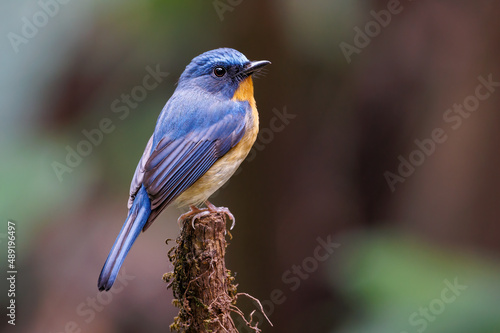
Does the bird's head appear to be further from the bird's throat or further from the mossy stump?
the mossy stump

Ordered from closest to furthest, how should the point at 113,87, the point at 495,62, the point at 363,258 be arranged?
1. the point at 363,258
2. the point at 113,87
3. the point at 495,62

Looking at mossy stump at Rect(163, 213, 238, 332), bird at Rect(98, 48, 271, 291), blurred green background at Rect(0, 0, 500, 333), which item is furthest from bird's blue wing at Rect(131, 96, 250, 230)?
blurred green background at Rect(0, 0, 500, 333)

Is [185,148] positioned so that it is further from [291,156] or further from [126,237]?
[291,156]

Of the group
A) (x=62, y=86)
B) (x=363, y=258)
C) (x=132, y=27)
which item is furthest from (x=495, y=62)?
(x=62, y=86)

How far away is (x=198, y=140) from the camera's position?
329 cm

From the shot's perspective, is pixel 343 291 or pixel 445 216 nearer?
pixel 343 291

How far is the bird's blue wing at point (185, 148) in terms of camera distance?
10.1 feet

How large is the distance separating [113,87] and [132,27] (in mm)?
479

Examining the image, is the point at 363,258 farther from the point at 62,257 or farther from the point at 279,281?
the point at 62,257

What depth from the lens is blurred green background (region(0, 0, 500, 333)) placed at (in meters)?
3.78

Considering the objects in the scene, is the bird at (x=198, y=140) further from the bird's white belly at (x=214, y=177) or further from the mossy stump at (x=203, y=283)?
the mossy stump at (x=203, y=283)

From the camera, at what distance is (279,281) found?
454 centimetres

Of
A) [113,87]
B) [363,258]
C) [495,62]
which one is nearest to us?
[363,258]

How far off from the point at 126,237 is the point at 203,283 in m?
0.42
